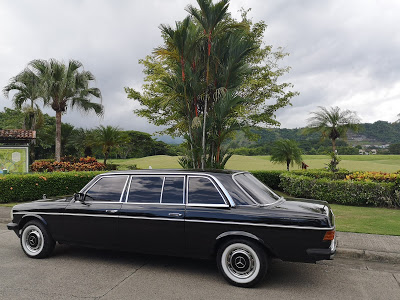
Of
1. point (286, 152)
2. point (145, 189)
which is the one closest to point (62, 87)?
point (286, 152)

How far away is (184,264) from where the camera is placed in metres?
5.28

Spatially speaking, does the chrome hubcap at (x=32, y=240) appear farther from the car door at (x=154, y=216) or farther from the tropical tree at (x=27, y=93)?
the tropical tree at (x=27, y=93)

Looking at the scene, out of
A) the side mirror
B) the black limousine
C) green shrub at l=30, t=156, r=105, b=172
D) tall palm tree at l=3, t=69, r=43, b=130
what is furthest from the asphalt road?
tall palm tree at l=3, t=69, r=43, b=130

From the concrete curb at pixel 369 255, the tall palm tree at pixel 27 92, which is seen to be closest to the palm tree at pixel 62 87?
the tall palm tree at pixel 27 92

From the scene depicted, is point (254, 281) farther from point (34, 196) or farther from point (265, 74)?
point (265, 74)

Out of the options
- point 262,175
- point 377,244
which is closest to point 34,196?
point 262,175

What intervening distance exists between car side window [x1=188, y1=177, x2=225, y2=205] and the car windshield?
0.39 metres

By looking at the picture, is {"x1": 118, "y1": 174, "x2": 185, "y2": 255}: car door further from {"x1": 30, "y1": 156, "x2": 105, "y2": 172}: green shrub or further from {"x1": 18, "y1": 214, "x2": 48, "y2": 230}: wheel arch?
{"x1": 30, "y1": 156, "x2": 105, "y2": 172}: green shrub

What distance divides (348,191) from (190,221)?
Answer: 8.36 metres

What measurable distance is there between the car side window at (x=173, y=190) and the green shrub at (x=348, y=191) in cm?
810

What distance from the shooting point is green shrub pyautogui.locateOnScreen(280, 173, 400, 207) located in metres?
10.6

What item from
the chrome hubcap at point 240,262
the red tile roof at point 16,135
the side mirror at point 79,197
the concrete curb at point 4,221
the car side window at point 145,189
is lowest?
the concrete curb at point 4,221

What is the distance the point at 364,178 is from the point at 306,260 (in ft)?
29.3

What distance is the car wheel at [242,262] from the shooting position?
14.0 ft
